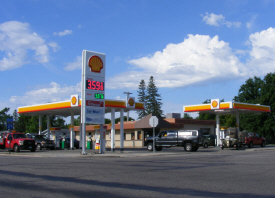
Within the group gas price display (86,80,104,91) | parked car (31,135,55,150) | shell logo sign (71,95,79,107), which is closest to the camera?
gas price display (86,80,104,91)

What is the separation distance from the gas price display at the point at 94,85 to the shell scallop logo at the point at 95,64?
971mm

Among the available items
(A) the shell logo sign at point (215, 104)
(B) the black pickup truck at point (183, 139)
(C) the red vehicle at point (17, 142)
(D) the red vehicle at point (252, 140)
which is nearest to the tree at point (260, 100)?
(D) the red vehicle at point (252, 140)

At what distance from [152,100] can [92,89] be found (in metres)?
67.8

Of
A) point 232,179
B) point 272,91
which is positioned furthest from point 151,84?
point 232,179

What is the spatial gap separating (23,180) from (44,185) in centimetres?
133

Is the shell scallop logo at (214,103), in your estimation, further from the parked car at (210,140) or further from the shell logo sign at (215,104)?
the parked car at (210,140)

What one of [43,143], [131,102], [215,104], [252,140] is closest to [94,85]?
[131,102]

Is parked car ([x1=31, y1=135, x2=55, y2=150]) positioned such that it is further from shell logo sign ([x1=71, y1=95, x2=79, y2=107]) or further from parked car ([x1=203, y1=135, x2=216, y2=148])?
parked car ([x1=203, y1=135, x2=216, y2=148])

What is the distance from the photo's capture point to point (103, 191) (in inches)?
329

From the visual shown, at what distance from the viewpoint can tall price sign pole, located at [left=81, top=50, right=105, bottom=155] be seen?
2648 centimetres

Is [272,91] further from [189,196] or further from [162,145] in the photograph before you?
[189,196]

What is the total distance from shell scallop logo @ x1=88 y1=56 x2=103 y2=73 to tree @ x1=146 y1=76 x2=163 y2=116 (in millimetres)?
64608

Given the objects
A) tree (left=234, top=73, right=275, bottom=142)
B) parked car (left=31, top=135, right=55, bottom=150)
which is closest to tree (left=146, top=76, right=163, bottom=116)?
tree (left=234, top=73, right=275, bottom=142)

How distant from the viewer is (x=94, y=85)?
27.3 meters
